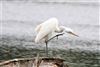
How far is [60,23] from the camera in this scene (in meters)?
20.7

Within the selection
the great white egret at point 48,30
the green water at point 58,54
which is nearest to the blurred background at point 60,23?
the green water at point 58,54

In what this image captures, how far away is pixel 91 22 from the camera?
21.2m

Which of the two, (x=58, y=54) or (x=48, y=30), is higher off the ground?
(x=48, y=30)

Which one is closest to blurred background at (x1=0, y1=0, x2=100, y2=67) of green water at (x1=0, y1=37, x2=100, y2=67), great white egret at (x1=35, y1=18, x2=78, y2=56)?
green water at (x1=0, y1=37, x2=100, y2=67)

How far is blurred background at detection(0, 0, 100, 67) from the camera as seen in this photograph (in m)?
14.5

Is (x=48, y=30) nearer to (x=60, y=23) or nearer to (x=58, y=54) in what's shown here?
(x=58, y=54)

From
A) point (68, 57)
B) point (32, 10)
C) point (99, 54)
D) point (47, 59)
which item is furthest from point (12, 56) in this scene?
point (32, 10)

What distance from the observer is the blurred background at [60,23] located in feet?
47.7

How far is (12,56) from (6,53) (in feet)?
1.39

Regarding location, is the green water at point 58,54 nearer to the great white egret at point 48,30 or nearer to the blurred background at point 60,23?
the blurred background at point 60,23

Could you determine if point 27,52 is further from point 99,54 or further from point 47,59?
point 47,59

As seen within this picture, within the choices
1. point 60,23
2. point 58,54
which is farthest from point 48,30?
point 60,23

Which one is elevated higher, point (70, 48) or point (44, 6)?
point (44, 6)

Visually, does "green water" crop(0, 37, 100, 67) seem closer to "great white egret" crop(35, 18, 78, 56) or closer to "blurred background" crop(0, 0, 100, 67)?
"blurred background" crop(0, 0, 100, 67)
